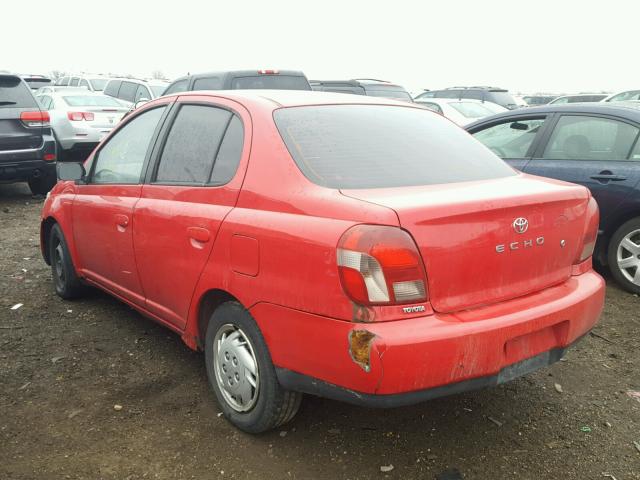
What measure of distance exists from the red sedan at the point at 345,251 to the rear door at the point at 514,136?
2295mm

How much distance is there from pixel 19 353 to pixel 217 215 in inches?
73.4

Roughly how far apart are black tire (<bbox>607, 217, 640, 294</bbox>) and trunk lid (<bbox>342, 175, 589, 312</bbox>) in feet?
7.82

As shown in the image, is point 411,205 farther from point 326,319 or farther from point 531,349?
point 531,349

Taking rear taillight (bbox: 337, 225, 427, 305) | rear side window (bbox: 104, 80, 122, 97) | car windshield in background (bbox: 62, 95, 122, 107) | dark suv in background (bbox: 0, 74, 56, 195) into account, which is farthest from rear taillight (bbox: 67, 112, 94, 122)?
rear taillight (bbox: 337, 225, 427, 305)

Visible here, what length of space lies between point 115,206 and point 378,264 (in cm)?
213

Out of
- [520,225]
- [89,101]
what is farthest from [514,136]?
[89,101]

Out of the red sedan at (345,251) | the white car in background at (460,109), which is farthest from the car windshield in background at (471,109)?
the red sedan at (345,251)

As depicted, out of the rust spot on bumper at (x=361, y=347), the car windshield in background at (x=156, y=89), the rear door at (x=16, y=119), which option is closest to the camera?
the rust spot on bumper at (x=361, y=347)

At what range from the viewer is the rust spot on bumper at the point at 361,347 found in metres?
2.36

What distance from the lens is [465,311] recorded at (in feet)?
8.39

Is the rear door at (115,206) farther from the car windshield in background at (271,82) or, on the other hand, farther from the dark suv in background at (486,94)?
the dark suv in background at (486,94)

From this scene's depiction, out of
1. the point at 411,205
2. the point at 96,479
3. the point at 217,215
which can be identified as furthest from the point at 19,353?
the point at 411,205

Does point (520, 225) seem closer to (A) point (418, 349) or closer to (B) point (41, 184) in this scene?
(A) point (418, 349)

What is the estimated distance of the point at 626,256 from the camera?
16.9 ft
